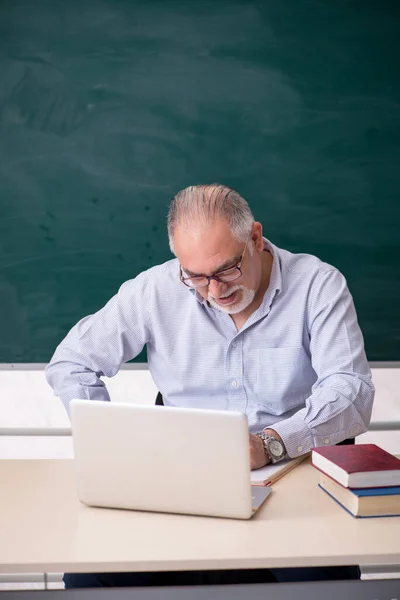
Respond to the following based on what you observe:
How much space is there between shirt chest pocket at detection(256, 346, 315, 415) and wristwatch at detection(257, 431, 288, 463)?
399 millimetres

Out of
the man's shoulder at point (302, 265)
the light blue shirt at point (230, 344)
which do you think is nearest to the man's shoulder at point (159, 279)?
the light blue shirt at point (230, 344)

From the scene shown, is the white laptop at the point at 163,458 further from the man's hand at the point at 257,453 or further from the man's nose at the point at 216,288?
the man's nose at the point at 216,288

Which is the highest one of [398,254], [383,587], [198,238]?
[198,238]

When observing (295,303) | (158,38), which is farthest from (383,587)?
(158,38)

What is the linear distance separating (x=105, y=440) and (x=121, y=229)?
77.9 inches

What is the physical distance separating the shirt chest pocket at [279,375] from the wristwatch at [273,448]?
399 millimetres

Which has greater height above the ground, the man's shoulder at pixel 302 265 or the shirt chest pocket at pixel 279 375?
the man's shoulder at pixel 302 265

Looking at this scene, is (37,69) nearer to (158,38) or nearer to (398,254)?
(158,38)

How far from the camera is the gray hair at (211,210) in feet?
6.59

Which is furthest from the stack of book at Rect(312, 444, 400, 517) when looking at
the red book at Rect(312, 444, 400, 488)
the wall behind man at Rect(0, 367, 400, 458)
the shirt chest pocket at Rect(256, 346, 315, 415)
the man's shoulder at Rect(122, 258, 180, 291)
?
the wall behind man at Rect(0, 367, 400, 458)

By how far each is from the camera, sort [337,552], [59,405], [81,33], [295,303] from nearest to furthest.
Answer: [337,552] < [295,303] < [81,33] < [59,405]

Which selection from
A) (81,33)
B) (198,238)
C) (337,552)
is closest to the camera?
(337,552)

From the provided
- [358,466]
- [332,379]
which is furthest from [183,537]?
[332,379]

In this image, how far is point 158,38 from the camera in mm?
3260
